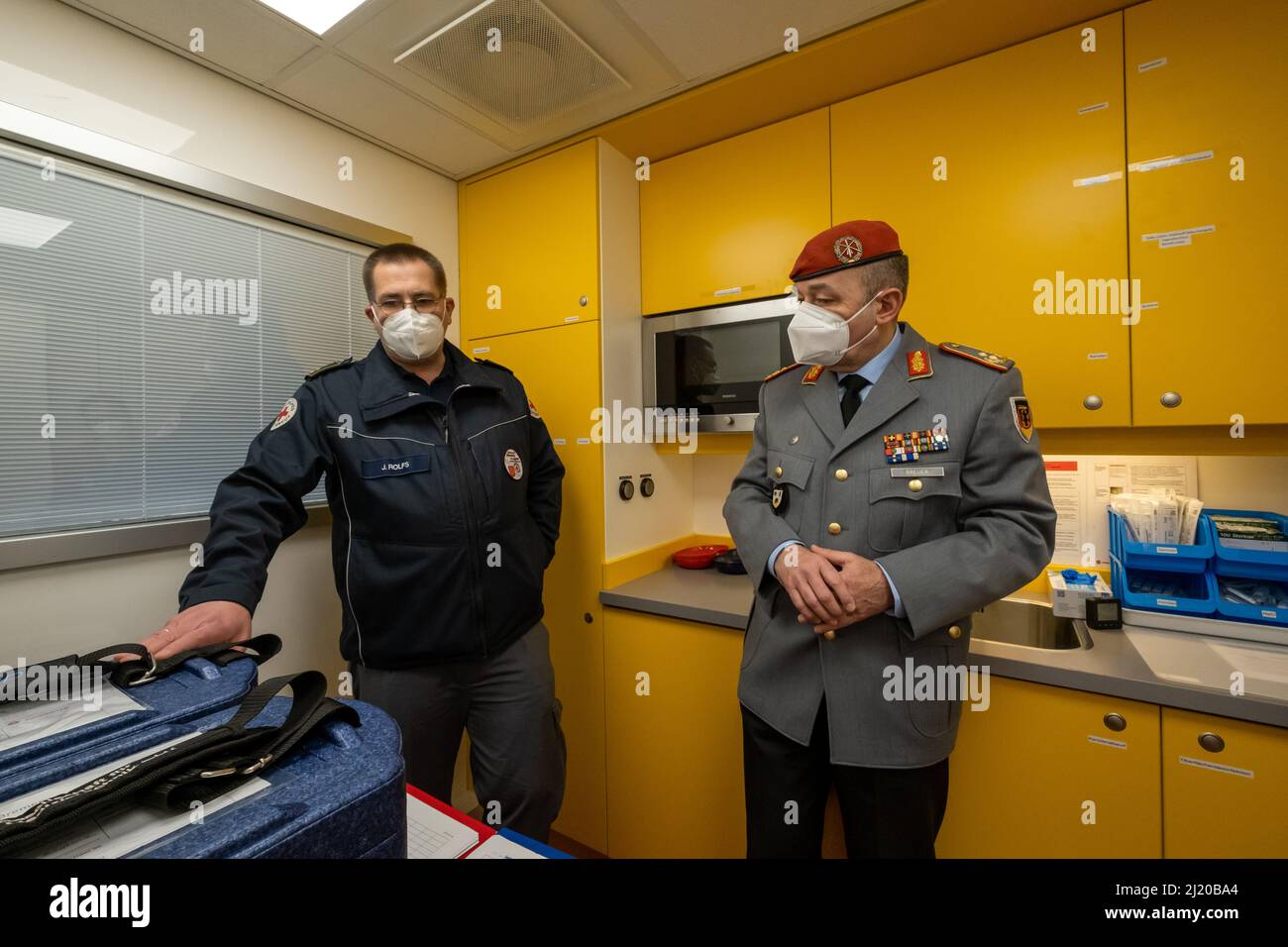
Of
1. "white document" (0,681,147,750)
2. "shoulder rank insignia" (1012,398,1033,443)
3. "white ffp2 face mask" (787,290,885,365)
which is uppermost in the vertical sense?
"white ffp2 face mask" (787,290,885,365)

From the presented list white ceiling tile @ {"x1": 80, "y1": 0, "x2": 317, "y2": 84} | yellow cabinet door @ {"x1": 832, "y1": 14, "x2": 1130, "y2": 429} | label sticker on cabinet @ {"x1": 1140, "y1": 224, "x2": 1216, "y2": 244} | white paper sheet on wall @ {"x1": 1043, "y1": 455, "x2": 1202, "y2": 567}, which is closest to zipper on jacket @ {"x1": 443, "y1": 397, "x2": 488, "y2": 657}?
white ceiling tile @ {"x1": 80, "y1": 0, "x2": 317, "y2": 84}

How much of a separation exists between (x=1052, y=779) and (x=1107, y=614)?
436mm

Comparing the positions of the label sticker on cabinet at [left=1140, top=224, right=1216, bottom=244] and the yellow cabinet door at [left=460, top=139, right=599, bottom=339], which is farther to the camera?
the yellow cabinet door at [left=460, top=139, right=599, bottom=339]

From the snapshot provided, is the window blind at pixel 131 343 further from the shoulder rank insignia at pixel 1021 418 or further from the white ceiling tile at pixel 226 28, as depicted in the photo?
the shoulder rank insignia at pixel 1021 418

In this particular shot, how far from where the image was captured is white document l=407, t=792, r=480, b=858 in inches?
24.2

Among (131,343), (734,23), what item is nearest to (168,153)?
(131,343)

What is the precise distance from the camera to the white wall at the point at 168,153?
1.22 meters

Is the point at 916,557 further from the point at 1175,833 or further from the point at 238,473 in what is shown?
the point at 238,473

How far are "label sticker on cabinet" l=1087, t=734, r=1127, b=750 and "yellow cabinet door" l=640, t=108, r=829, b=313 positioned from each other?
1345 millimetres

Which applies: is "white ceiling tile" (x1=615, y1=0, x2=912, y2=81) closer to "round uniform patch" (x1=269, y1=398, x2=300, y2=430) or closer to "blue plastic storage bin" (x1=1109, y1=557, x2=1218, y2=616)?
"round uniform patch" (x1=269, y1=398, x2=300, y2=430)

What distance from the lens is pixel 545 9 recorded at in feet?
4.40

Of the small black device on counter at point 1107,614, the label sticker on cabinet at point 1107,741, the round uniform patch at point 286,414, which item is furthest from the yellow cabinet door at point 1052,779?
the round uniform patch at point 286,414
